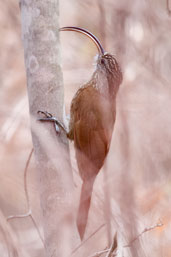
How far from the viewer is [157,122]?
3.74 m

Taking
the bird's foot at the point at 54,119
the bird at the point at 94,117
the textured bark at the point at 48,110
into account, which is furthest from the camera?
the bird at the point at 94,117

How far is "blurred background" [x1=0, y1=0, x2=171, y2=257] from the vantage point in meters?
3.05

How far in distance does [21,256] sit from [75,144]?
1099 millimetres

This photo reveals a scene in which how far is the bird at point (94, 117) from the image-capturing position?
2.83 m

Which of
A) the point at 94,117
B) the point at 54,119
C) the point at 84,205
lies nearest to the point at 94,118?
the point at 94,117

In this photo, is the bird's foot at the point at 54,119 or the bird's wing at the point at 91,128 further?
the bird's wing at the point at 91,128

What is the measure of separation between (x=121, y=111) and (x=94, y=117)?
28cm

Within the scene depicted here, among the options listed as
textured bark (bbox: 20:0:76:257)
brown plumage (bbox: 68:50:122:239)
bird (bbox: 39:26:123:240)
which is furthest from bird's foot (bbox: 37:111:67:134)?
brown plumage (bbox: 68:50:122:239)

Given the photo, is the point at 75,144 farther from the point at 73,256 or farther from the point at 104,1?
the point at 104,1

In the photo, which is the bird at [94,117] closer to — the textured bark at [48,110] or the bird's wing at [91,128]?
the bird's wing at [91,128]

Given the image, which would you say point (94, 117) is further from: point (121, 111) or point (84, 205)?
point (84, 205)

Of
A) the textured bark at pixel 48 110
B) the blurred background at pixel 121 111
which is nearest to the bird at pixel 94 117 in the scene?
the blurred background at pixel 121 111

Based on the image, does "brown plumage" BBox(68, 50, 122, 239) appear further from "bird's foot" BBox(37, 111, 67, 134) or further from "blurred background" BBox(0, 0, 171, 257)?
"bird's foot" BBox(37, 111, 67, 134)

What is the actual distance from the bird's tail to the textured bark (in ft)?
0.32
